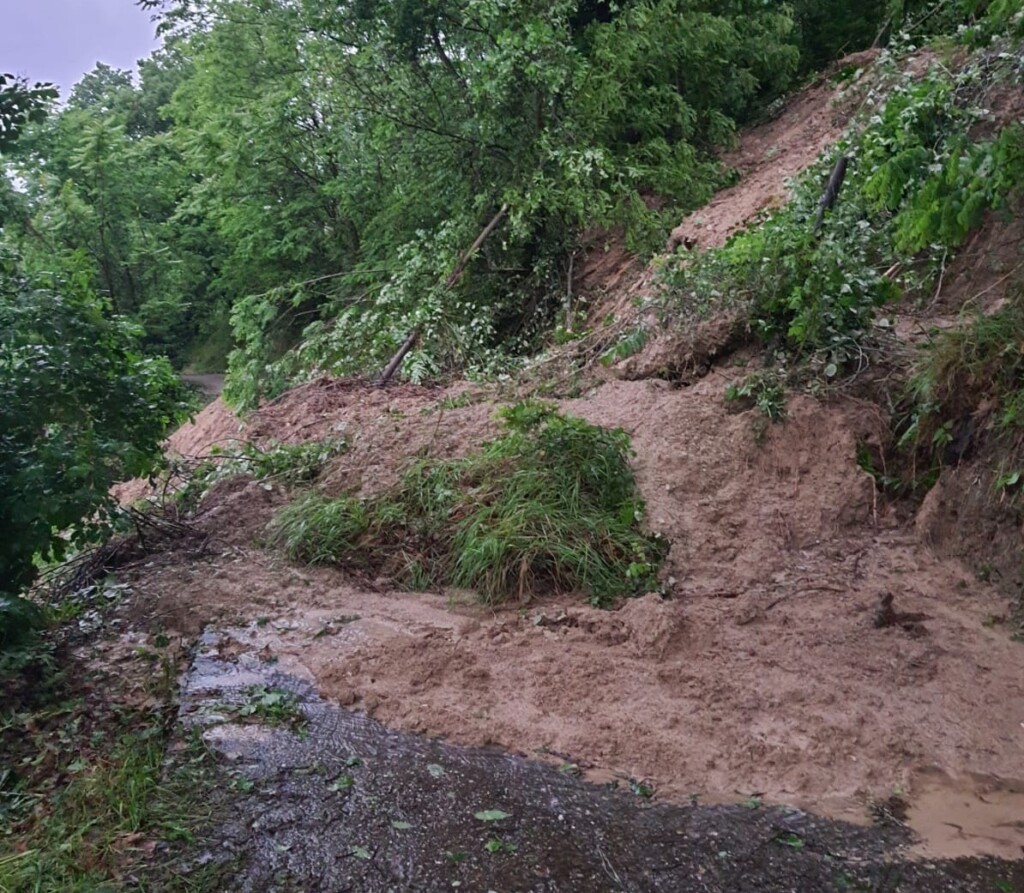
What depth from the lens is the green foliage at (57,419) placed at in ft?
14.5

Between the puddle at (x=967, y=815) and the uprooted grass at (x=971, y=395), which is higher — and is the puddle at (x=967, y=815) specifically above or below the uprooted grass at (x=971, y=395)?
below

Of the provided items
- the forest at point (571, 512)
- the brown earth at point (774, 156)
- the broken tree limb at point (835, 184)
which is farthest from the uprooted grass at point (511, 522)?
the brown earth at point (774, 156)

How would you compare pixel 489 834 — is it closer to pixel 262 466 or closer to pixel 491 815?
pixel 491 815

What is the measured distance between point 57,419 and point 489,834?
3.02 metres

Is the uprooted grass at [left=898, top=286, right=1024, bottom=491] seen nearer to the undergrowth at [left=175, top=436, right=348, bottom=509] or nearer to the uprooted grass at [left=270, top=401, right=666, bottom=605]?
the uprooted grass at [left=270, top=401, right=666, bottom=605]

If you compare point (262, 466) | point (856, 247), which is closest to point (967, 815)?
point (856, 247)

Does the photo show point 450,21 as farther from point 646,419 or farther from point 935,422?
point 935,422

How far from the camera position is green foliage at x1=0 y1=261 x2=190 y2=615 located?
4430mm

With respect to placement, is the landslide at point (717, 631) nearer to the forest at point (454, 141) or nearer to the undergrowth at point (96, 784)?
the undergrowth at point (96, 784)

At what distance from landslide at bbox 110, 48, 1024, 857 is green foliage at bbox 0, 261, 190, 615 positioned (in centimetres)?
95

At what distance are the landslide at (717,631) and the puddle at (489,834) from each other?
0.57 feet

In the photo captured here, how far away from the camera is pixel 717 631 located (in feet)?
16.3

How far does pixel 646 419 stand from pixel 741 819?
12.1 feet

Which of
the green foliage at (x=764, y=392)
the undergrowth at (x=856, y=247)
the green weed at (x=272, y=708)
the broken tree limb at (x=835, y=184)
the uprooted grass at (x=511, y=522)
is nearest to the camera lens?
the green weed at (x=272, y=708)
